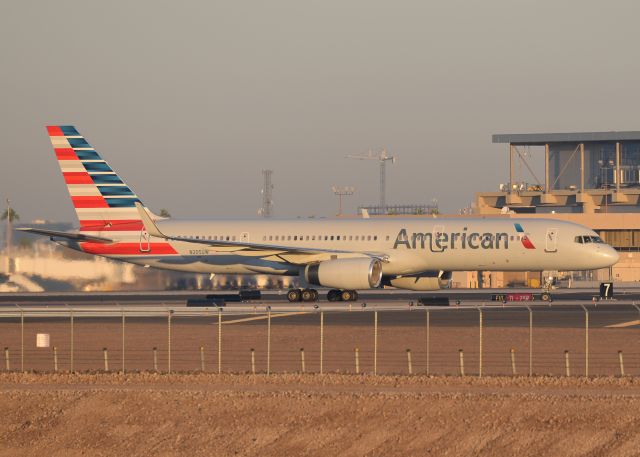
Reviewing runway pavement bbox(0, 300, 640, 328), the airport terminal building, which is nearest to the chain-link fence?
runway pavement bbox(0, 300, 640, 328)

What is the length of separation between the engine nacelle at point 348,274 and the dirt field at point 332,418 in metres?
30.9

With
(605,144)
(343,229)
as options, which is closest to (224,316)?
(343,229)

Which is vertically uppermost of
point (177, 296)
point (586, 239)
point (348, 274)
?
point (586, 239)

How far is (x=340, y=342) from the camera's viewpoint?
45.1 m

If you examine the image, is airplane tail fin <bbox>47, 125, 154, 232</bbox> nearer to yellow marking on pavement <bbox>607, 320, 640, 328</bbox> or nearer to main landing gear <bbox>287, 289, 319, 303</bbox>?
main landing gear <bbox>287, 289, 319, 303</bbox>

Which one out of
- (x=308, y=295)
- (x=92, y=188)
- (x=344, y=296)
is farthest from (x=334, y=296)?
(x=92, y=188)

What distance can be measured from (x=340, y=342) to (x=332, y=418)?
14704mm

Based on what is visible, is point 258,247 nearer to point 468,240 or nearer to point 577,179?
point 468,240

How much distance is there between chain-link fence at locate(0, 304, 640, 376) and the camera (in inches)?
1532

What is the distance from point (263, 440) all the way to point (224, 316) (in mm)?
26563

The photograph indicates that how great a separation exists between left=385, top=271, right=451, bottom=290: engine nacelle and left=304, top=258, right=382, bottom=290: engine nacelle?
12.8 ft

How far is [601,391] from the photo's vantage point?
32.2 meters

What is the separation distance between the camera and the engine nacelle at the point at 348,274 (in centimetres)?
6538

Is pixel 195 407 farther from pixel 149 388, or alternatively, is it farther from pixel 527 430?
pixel 527 430
